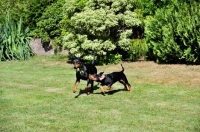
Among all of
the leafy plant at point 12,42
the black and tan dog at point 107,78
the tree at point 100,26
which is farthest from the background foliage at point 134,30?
the black and tan dog at point 107,78

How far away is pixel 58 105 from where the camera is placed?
864 cm

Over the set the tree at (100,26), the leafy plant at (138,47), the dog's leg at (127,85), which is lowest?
the dog's leg at (127,85)

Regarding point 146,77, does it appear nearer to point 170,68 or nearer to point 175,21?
point 170,68

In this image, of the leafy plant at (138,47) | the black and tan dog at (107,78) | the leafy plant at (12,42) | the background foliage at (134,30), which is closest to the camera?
the black and tan dog at (107,78)

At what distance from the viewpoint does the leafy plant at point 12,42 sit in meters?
16.4

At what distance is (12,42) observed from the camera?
1647 centimetres

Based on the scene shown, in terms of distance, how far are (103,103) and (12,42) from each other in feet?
29.8

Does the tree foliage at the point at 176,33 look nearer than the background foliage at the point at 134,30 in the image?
Yes

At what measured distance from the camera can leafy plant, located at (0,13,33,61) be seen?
16420mm

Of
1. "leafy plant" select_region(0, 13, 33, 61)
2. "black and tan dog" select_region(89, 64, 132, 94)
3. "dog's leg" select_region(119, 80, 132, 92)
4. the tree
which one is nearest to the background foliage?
the tree

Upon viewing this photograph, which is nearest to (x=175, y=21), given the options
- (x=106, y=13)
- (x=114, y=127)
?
(x=106, y=13)

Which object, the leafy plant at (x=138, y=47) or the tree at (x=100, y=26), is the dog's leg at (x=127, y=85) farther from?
the leafy plant at (x=138, y=47)

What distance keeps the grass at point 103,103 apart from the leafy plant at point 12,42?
9.58 feet

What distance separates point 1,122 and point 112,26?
8.08m
